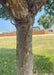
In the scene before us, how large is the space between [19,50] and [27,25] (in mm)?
318

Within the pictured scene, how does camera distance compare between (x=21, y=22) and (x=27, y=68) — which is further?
(x=27, y=68)

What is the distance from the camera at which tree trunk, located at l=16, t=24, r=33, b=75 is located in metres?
1.06

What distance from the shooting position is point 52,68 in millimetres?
2418

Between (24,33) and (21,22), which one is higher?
(21,22)

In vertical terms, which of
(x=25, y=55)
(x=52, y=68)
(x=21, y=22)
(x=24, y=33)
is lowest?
(x=52, y=68)

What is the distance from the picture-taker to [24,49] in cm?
108

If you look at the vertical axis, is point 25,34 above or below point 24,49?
above

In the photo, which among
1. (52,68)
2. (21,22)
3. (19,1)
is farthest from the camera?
(52,68)

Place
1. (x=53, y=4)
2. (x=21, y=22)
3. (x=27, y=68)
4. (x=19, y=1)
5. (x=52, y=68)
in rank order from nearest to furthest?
(x=19, y=1)
(x=21, y=22)
(x=27, y=68)
(x=53, y=4)
(x=52, y=68)

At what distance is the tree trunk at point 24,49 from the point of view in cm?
106

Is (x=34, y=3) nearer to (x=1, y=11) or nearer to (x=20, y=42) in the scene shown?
(x=20, y=42)

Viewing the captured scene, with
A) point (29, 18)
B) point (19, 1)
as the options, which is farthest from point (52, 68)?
point (19, 1)

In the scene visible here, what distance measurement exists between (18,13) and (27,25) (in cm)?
19

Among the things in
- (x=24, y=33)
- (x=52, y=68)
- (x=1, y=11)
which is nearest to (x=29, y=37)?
(x=24, y=33)
